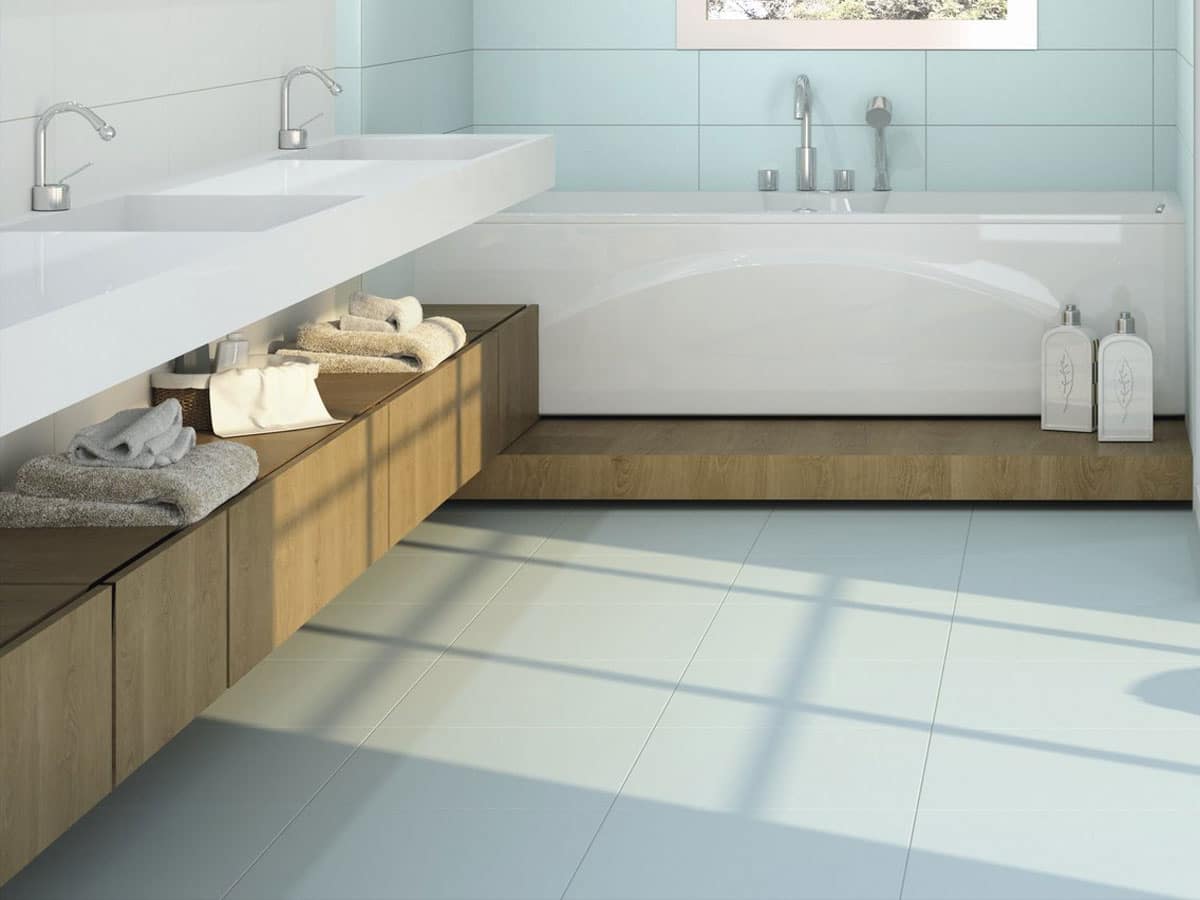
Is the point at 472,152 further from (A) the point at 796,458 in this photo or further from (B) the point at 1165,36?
(B) the point at 1165,36

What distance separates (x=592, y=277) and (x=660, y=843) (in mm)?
2963

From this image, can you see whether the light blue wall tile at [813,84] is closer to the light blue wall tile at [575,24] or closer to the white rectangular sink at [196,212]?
the light blue wall tile at [575,24]

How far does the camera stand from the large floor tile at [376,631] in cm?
372

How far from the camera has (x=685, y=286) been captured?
543 centimetres

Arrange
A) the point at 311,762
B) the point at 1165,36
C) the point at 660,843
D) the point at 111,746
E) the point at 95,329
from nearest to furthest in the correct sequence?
1. the point at 95,329
2. the point at 111,746
3. the point at 660,843
4. the point at 311,762
5. the point at 1165,36

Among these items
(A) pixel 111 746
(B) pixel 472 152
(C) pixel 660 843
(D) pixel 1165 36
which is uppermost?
(D) pixel 1165 36

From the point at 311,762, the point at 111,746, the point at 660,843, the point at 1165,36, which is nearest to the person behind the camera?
the point at 111,746

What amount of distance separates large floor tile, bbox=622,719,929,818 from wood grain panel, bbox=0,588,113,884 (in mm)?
890

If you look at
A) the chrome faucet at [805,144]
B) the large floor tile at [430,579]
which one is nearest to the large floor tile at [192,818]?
the large floor tile at [430,579]

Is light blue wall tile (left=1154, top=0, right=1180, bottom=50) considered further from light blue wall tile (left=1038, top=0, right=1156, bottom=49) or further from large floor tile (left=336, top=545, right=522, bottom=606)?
large floor tile (left=336, top=545, right=522, bottom=606)

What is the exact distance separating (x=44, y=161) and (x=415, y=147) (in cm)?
152

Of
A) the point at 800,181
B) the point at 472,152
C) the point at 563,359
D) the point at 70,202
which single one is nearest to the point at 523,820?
the point at 70,202

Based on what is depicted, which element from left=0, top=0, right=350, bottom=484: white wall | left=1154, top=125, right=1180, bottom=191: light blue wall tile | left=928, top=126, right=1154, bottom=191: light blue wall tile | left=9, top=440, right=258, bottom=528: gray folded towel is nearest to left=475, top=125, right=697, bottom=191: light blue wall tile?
left=928, top=126, right=1154, bottom=191: light blue wall tile

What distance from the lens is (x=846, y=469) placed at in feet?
16.1
